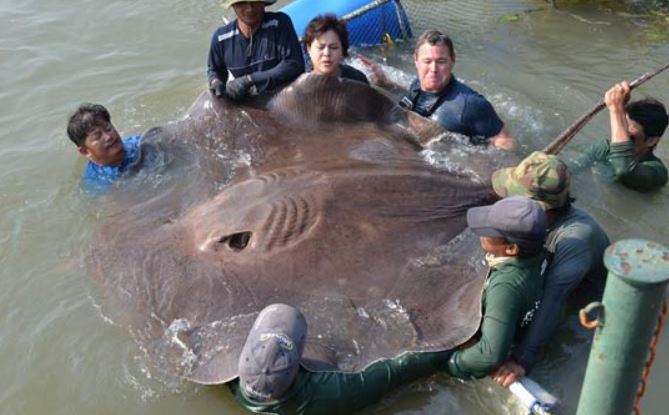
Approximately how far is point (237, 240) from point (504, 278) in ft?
5.17

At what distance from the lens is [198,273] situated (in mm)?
3701

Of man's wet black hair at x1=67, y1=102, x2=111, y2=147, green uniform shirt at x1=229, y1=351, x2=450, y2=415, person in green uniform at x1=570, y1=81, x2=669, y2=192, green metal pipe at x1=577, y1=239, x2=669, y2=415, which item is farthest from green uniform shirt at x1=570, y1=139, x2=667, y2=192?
man's wet black hair at x1=67, y1=102, x2=111, y2=147

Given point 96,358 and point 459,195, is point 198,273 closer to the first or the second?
point 96,358

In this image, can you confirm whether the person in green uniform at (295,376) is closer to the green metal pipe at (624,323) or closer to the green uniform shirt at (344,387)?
the green uniform shirt at (344,387)

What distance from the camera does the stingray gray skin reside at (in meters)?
3.43

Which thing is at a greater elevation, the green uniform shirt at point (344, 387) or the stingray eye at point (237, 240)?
the stingray eye at point (237, 240)

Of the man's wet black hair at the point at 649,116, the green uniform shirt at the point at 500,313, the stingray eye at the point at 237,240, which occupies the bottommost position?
the green uniform shirt at the point at 500,313

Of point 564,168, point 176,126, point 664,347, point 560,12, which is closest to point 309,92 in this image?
point 176,126

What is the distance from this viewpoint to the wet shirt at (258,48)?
562 centimetres

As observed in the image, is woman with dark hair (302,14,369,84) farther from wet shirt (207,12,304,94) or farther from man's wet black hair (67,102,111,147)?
man's wet black hair (67,102,111,147)

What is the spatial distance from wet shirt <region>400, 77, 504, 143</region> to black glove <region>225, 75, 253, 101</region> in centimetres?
149

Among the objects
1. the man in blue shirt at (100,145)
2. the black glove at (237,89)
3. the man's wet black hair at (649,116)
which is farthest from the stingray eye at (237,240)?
the man's wet black hair at (649,116)

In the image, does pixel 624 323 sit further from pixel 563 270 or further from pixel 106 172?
pixel 106 172

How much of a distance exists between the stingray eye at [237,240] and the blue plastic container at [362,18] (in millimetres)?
4016
